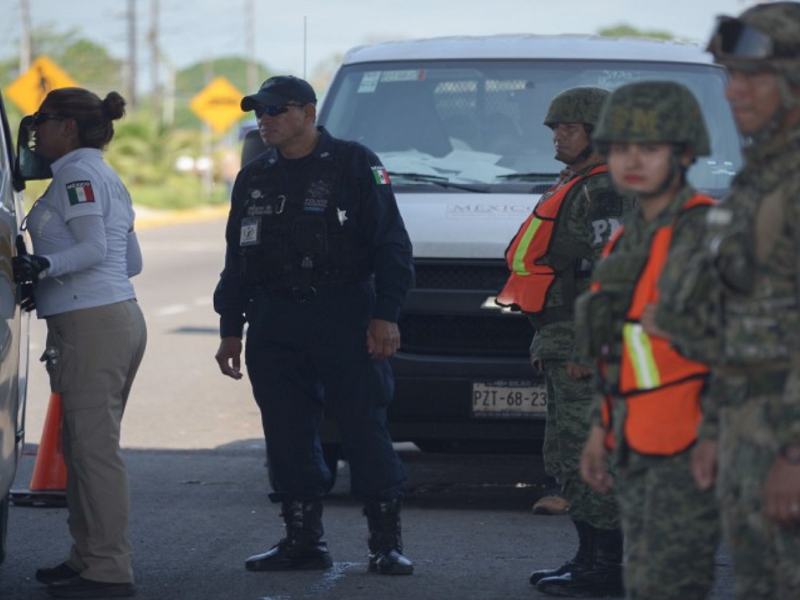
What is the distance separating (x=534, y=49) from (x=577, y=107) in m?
2.97

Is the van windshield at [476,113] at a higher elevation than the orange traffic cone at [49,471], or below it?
higher

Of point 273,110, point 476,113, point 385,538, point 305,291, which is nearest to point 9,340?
point 305,291

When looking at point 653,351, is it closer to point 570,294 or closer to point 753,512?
point 753,512

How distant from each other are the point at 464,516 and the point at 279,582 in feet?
5.65

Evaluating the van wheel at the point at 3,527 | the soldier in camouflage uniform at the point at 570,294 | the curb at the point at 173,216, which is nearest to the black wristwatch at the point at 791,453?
the soldier in camouflage uniform at the point at 570,294

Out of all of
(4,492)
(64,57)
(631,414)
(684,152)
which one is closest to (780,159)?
(684,152)

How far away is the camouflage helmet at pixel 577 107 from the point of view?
21.1 feet

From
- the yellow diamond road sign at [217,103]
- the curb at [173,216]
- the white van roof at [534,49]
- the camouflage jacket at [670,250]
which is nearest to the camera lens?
the camouflage jacket at [670,250]

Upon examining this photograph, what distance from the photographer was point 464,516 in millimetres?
8281

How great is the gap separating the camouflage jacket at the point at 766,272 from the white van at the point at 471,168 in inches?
165

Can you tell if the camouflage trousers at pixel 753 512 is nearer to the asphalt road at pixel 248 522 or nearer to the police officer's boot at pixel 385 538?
the asphalt road at pixel 248 522

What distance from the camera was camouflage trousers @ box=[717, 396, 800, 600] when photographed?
3701 millimetres

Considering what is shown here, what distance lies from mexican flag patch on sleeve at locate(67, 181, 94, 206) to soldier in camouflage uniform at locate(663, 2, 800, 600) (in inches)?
120

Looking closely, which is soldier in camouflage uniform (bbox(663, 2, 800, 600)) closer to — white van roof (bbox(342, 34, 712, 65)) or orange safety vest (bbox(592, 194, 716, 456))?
orange safety vest (bbox(592, 194, 716, 456))
